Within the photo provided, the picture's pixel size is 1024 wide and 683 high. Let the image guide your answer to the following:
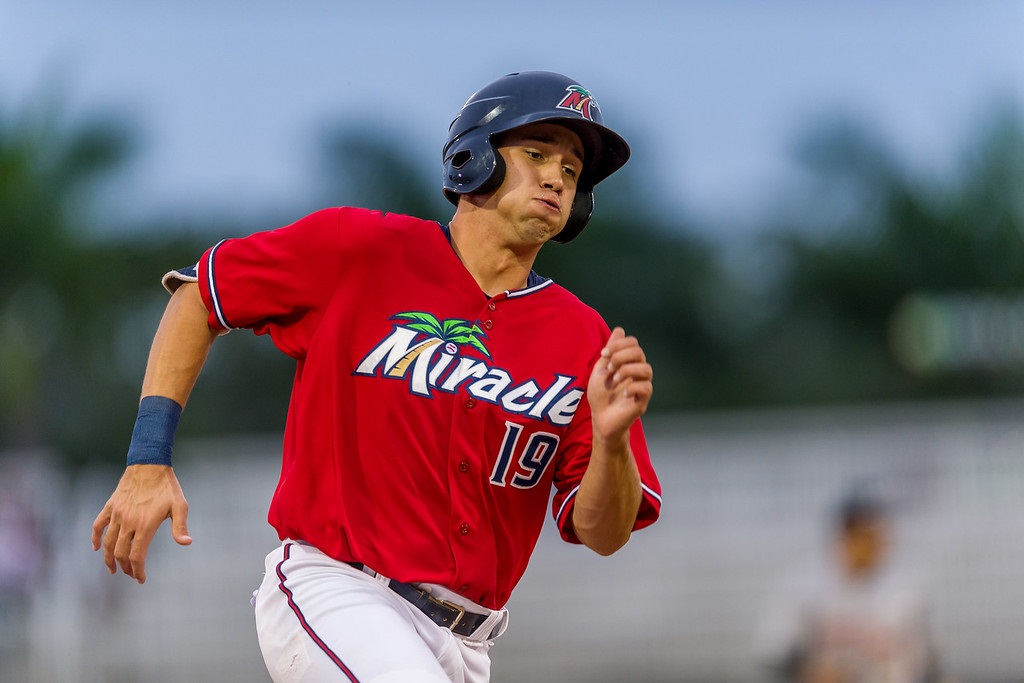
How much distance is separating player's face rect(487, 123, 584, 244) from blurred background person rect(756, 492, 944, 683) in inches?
206

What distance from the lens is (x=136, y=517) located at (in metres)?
3.57

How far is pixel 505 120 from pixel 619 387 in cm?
101

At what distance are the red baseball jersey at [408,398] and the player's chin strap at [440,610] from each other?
35 millimetres

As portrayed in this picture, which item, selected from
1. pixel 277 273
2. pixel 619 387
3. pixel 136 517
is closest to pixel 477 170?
pixel 277 273

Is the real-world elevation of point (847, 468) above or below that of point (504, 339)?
below

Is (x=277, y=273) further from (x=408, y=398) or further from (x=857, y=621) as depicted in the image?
(x=857, y=621)

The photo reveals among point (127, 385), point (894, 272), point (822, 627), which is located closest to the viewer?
point (822, 627)

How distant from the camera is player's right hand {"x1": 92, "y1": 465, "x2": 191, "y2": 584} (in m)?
→ 3.55

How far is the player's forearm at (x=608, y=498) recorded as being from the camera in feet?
11.9

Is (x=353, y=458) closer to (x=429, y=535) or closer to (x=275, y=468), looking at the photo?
(x=429, y=535)

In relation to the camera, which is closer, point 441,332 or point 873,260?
point 441,332

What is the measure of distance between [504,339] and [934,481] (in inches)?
424

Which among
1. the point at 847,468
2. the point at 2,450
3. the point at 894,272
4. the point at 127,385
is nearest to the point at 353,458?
the point at 847,468

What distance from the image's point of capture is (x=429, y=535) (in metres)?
3.77
